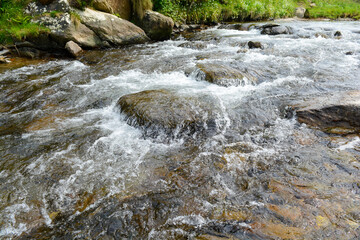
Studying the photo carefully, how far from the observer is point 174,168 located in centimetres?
363

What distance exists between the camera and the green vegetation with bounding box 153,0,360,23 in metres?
15.3

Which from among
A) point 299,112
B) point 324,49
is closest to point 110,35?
point 299,112

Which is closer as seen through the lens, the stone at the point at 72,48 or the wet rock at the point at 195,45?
the stone at the point at 72,48

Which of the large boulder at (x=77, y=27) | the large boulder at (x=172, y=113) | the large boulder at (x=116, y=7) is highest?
the large boulder at (x=116, y=7)

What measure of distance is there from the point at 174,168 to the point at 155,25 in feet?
34.3

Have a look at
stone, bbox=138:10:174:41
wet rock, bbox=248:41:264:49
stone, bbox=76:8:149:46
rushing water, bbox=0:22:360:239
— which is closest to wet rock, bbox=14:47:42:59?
stone, bbox=76:8:149:46

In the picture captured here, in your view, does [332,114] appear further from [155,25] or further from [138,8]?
[138,8]

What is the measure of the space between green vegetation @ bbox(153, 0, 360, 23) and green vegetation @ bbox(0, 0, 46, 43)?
7621 millimetres

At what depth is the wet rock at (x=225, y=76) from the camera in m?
6.43

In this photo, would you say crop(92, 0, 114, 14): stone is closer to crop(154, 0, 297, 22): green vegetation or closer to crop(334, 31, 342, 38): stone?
crop(154, 0, 297, 22): green vegetation

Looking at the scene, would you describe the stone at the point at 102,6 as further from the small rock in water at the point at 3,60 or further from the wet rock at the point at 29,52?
the small rock in water at the point at 3,60

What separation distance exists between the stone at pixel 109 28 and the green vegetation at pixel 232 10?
13.6ft

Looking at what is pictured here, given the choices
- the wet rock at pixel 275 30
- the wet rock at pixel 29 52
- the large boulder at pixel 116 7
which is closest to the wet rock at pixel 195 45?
the large boulder at pixel 116 7

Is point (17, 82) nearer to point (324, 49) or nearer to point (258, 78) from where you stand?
point (258, 78)
